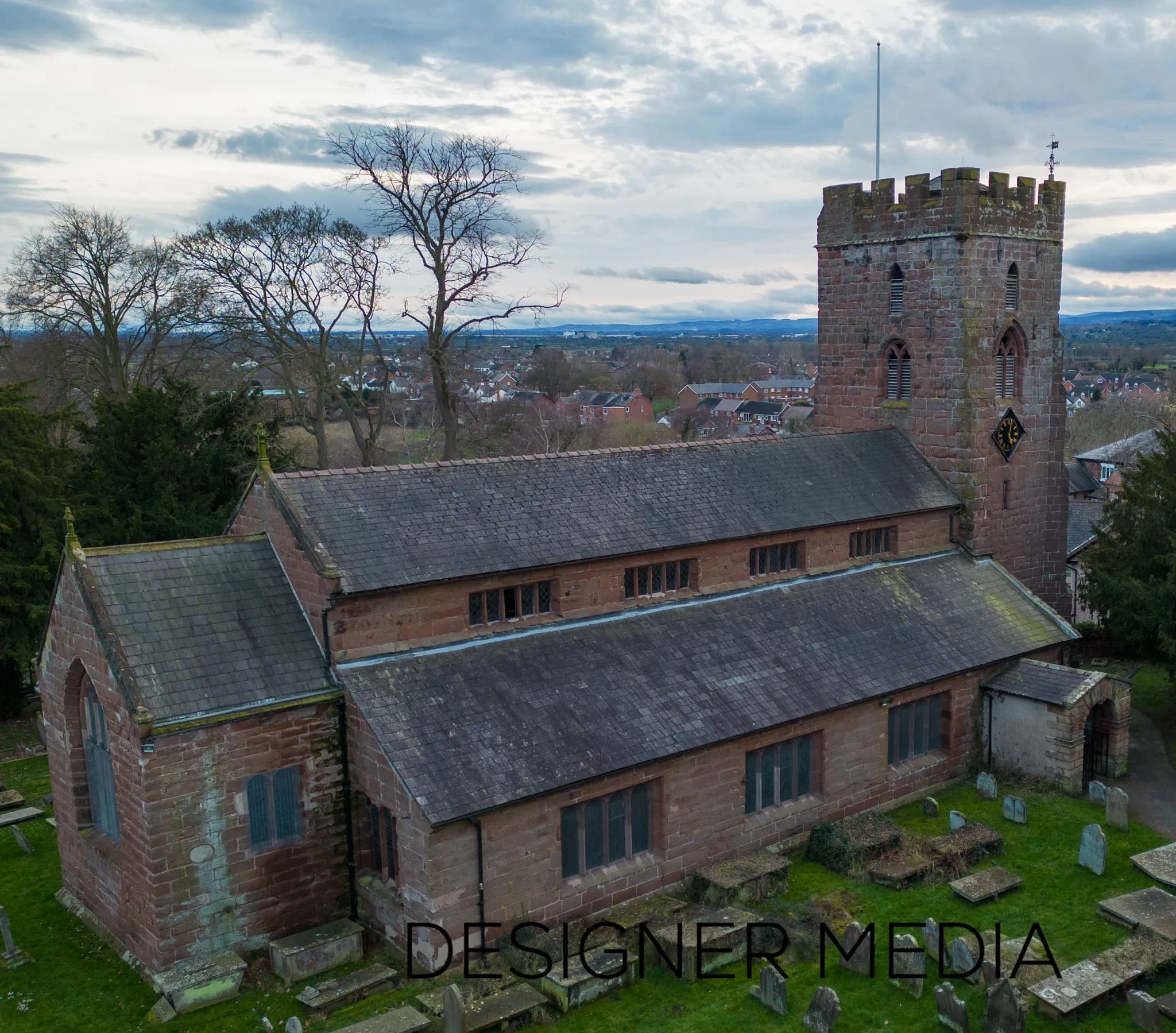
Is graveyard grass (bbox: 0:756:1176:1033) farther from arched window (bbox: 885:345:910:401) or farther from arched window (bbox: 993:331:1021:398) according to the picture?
arched window (bbox: 885:345:910:401)

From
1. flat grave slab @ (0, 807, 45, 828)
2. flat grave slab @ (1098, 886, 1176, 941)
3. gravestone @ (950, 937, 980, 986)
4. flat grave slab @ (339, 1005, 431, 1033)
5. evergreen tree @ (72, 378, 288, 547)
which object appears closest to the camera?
flat grave slab @ (339, 1005, 431, 1033)

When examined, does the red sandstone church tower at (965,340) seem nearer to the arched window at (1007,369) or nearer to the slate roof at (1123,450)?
the arched window at (1007,369)

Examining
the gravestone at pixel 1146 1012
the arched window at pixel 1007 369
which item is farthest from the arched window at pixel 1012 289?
the gravestone at pixel 1146 1012

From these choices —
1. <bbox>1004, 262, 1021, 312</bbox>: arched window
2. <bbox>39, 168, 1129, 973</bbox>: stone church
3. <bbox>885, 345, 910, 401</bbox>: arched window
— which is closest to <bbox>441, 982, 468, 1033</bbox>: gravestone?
<bbox>39, 168, 1129, 973</bbox>: stone church

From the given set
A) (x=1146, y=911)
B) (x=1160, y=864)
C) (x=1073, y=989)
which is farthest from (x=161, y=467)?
(x=1160, y=864)

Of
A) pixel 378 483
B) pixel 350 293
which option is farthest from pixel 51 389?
pixel 378 483

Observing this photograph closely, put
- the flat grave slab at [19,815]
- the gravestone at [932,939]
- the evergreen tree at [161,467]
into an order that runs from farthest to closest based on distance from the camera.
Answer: the evergreen tree at [161,467] → the flat grave slab at [19,815] → the gravestone at [932,939]

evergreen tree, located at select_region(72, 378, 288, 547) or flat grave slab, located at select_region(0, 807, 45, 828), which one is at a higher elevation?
evergreen tree, located at select_region(72, 378, 288, 547)
